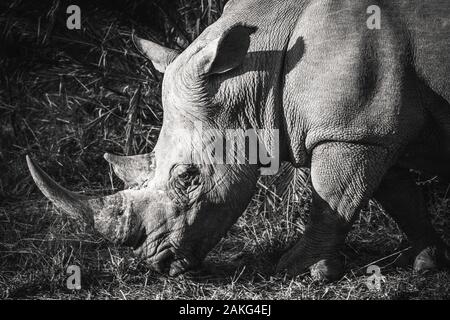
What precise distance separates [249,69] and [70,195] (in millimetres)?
1205

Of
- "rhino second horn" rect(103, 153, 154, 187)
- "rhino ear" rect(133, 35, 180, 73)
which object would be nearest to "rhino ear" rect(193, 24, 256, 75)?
"rhino ear" rect(133, 35, 180, 73)

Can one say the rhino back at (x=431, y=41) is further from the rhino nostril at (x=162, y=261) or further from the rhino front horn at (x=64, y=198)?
the rhino front horn at (x=64, y=198)

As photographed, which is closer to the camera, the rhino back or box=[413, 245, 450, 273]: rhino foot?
the rhino back

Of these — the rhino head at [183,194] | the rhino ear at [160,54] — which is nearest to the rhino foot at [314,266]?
the rhino head at [183,194]

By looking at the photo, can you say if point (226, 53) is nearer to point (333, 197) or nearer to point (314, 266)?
point (333, 197)

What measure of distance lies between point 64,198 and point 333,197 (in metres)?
1.48

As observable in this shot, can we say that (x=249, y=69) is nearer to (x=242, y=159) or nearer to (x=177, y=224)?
(x=242, y=159)

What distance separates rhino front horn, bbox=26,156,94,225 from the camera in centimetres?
428

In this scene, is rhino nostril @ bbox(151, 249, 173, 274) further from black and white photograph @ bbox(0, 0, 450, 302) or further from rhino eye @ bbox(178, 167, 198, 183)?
rhino eye @ bbox(178, 167, 198, 183)

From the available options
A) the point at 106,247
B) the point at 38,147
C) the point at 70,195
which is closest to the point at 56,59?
the point at 38,147

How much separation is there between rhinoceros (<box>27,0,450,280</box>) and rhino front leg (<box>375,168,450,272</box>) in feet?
1.04

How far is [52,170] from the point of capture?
21.5 ft

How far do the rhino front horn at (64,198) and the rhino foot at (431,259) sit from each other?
77.1 inches
